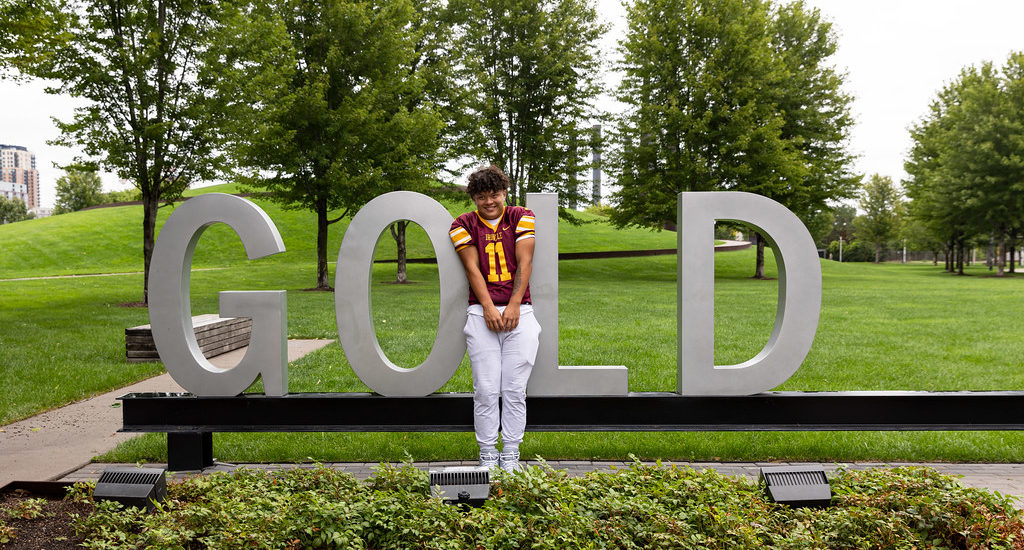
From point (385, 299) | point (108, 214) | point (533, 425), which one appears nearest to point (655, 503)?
point (533, 425)

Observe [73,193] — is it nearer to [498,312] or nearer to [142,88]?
[142,88]

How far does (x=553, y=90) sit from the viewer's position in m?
28.8

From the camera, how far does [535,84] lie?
29.1 metres

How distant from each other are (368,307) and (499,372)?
1.07m

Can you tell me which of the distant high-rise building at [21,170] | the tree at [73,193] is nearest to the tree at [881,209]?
the tree at [73,193]

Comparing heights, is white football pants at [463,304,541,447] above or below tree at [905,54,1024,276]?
below

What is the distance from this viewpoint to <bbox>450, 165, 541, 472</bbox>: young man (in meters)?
4.20

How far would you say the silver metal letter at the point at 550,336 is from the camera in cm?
450

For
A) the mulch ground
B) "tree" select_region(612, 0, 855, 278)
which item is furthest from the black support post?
"tree" select_region(612, 0, 855, 278)

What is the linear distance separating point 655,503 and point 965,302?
19.2 m

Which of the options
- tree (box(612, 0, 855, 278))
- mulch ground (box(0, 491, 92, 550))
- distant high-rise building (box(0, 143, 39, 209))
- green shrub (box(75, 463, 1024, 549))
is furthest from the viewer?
distant high-rise building (box(0, 143, 39, 209))

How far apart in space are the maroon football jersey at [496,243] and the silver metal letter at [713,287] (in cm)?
123

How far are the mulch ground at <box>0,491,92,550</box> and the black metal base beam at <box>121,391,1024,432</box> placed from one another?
95 cm

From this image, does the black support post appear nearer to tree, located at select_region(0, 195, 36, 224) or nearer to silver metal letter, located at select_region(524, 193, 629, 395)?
silver metal letter, located at select_region(524, 193, 629, 395)
